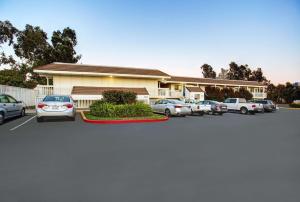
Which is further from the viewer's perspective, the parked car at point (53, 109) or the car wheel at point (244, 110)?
the car wheel at point (244, 110)

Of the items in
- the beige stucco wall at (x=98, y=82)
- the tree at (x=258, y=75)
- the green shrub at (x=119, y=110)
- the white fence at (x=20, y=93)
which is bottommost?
the green shrub at (x=119, y=110)

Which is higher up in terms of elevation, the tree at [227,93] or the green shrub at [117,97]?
the tree at [227,93]

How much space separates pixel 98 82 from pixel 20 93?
8.64 m

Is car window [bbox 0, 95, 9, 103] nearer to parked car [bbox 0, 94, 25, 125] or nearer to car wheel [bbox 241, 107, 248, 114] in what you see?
parked car [bbox 0, 94, 25, 125]

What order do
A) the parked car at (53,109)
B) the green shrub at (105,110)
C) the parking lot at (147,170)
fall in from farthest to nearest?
1. the green shrub at (105,110)
2. the parked car at (53,109)
3. the parking lot at (147,170)

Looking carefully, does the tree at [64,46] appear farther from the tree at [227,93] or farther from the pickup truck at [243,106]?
the pickup truck at [243,106]

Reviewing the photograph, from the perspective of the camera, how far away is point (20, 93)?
2289cm

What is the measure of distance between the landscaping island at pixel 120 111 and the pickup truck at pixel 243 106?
11.2 m

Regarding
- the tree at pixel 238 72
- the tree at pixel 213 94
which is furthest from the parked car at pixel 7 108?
the tree at pixel 238 72

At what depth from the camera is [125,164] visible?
199 inches

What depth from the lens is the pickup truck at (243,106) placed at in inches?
831

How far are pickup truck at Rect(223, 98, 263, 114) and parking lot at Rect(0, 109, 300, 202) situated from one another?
572 inches

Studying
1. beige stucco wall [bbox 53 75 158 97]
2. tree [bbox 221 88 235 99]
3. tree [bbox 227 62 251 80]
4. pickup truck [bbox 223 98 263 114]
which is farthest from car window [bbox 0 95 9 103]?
tree [bbox 227 62 251 80]

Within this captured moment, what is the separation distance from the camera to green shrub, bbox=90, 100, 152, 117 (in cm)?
1416
